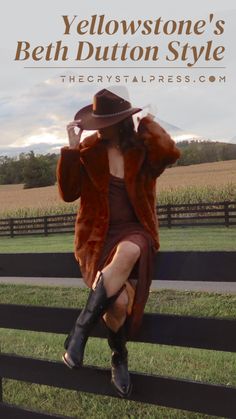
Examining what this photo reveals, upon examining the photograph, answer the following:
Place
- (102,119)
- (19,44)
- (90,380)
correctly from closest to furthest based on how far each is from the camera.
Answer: (102,119) < (90,380) < (19,44)

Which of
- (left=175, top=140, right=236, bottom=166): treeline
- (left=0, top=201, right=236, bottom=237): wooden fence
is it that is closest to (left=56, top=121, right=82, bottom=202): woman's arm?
(left=175, top=140, right=236, bottom=166): treeline

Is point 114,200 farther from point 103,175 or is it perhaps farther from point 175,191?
point 175,191

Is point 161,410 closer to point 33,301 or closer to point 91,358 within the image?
point 91,358

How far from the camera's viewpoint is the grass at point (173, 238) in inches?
286

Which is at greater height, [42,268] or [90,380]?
[42,268]

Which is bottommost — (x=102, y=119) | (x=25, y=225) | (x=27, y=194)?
(x=25, y=225)

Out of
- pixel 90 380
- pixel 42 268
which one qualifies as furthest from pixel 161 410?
pixel 42 268

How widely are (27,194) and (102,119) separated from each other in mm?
3963

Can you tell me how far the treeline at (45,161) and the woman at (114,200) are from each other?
1.01 metres

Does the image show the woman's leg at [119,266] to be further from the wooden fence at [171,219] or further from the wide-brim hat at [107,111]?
the wooden fence at [171,219]

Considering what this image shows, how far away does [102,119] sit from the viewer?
2273 mm

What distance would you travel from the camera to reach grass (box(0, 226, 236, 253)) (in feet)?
23.9

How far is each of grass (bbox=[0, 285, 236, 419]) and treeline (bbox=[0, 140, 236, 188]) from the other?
120 cm

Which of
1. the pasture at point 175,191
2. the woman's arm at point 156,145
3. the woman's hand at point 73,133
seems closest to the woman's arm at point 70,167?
the woman's hand at point 73,133
